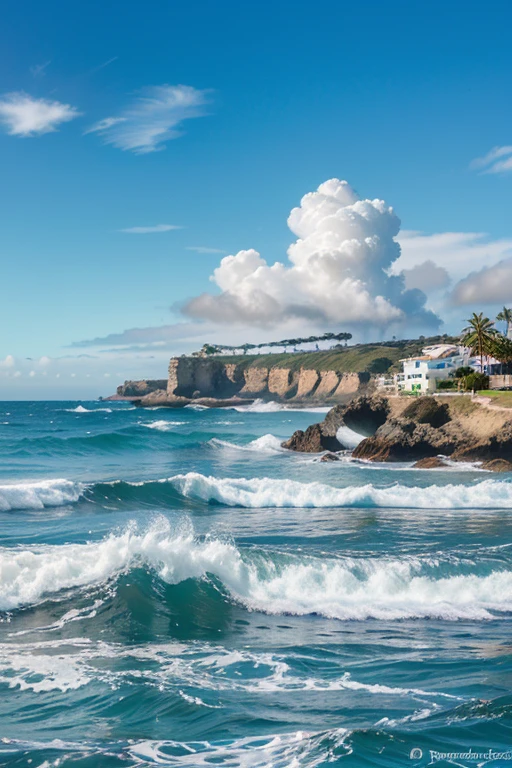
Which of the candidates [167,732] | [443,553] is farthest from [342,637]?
[443,553]

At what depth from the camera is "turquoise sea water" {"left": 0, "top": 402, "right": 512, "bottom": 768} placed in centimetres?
966

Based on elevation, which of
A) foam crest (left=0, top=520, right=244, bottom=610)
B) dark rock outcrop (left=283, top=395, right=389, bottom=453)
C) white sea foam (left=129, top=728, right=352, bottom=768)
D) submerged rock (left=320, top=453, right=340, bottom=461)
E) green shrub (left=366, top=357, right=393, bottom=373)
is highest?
green shrub (left=366, top=357, right=393, bottom=373)

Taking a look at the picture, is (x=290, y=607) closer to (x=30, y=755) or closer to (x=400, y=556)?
(x=400, y=556)

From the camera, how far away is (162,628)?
15789 millimetres

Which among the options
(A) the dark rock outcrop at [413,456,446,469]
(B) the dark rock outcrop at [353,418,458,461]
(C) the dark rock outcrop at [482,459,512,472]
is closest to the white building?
(B) the dark rock outcrop at [353,418,458,461]

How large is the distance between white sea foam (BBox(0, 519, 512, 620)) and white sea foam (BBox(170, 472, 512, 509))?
41.6 feet

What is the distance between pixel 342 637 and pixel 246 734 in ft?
16.4

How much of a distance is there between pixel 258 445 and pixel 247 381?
407ft

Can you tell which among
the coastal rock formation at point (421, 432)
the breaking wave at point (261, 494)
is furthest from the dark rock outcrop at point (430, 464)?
the breaking wave at point (261, 494)

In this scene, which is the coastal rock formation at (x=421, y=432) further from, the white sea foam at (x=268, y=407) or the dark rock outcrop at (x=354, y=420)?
the white sea foam at (x=268, y=407)

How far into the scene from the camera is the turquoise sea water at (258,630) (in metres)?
9.66

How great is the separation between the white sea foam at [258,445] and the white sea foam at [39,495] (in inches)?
1177

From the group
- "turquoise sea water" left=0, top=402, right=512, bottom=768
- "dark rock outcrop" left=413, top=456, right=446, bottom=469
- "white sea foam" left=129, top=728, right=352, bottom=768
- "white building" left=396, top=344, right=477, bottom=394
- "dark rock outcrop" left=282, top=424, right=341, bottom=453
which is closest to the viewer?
"white sea foam" left=129, top=728, right=352, bottom=768

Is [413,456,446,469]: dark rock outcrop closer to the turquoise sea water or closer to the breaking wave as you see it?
the breaking wave
